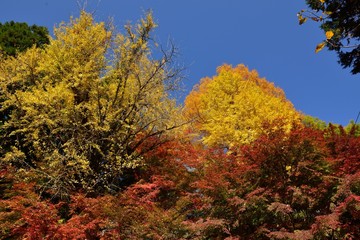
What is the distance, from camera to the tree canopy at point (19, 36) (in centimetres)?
1705

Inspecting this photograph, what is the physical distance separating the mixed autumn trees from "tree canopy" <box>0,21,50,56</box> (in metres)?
3.08

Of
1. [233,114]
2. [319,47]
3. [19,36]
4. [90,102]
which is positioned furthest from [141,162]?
[319,47]

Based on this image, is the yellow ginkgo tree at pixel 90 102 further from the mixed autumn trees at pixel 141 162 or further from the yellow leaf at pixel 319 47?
the yellow leaf at pixel 319 47

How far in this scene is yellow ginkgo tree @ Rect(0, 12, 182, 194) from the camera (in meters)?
12.6

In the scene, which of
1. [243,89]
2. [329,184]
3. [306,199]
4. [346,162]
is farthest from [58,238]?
[243,89]

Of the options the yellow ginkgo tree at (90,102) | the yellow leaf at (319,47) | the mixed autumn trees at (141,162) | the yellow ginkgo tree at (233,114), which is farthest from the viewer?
the yellow ginkgo tree at (233,114)

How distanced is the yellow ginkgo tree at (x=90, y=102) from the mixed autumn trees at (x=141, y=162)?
0.17ft

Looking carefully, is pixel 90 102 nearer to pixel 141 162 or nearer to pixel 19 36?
pixel 141 162

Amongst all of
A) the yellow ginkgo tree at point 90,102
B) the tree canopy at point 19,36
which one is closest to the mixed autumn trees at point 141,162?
the yellow ginkgo tree at point 90,102

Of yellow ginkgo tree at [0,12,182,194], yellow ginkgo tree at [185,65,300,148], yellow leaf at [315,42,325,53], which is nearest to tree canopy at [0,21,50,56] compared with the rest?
yellow ginkgo tree at [0,12,182,194]

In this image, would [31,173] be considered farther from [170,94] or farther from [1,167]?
[170,94]

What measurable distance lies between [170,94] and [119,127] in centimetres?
268

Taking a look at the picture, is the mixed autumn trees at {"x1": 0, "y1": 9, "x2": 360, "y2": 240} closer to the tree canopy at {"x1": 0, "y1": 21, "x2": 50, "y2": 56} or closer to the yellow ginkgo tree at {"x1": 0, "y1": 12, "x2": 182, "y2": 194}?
the yellow ginkgo tree at {"x1": 0, "y1": 12, "x2": 182, "y2": 194}

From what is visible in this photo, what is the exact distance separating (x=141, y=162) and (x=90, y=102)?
3069 millimetres
